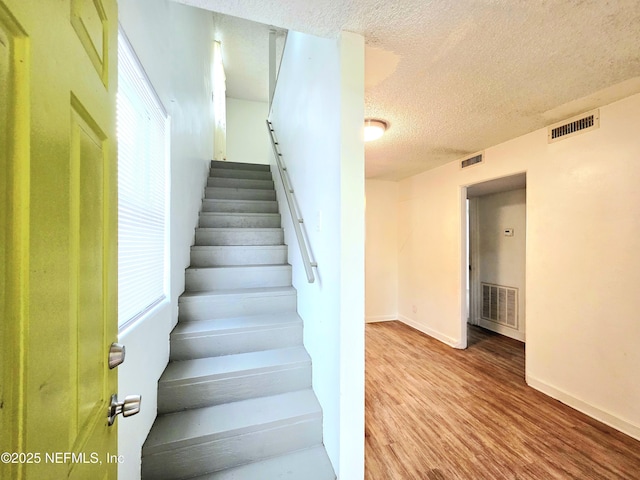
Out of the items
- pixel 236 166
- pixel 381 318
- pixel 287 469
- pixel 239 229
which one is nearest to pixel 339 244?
pixel 287 469

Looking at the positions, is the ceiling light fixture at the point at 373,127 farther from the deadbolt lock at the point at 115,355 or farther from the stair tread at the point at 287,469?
the stair tread at the point at 287,469

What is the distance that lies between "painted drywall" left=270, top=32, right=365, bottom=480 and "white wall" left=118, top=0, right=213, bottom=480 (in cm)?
91

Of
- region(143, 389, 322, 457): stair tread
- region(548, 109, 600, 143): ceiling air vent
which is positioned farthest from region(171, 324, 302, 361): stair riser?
region(548, 109, 600, 143): ceiling air vent

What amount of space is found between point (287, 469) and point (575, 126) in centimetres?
324

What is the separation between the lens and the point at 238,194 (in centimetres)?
314

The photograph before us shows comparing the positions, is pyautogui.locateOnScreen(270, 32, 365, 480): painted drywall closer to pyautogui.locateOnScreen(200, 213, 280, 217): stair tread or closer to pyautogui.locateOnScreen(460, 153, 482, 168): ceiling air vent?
pyautogui.locateOnScreen(200, 213, 280, 217): stair tread

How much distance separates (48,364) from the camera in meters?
0.40

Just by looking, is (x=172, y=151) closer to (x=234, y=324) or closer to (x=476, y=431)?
(x=234, y=324)

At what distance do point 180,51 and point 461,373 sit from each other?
393 cm

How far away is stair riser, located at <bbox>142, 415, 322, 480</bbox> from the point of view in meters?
1.23

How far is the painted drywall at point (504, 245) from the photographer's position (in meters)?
3.53

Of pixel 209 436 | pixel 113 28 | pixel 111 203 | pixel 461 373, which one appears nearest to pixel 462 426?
pixel 461 373

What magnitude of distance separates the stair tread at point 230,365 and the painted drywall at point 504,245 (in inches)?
138

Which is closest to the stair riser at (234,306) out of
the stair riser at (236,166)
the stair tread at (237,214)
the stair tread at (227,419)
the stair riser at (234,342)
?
the stair riser at (234,342)
